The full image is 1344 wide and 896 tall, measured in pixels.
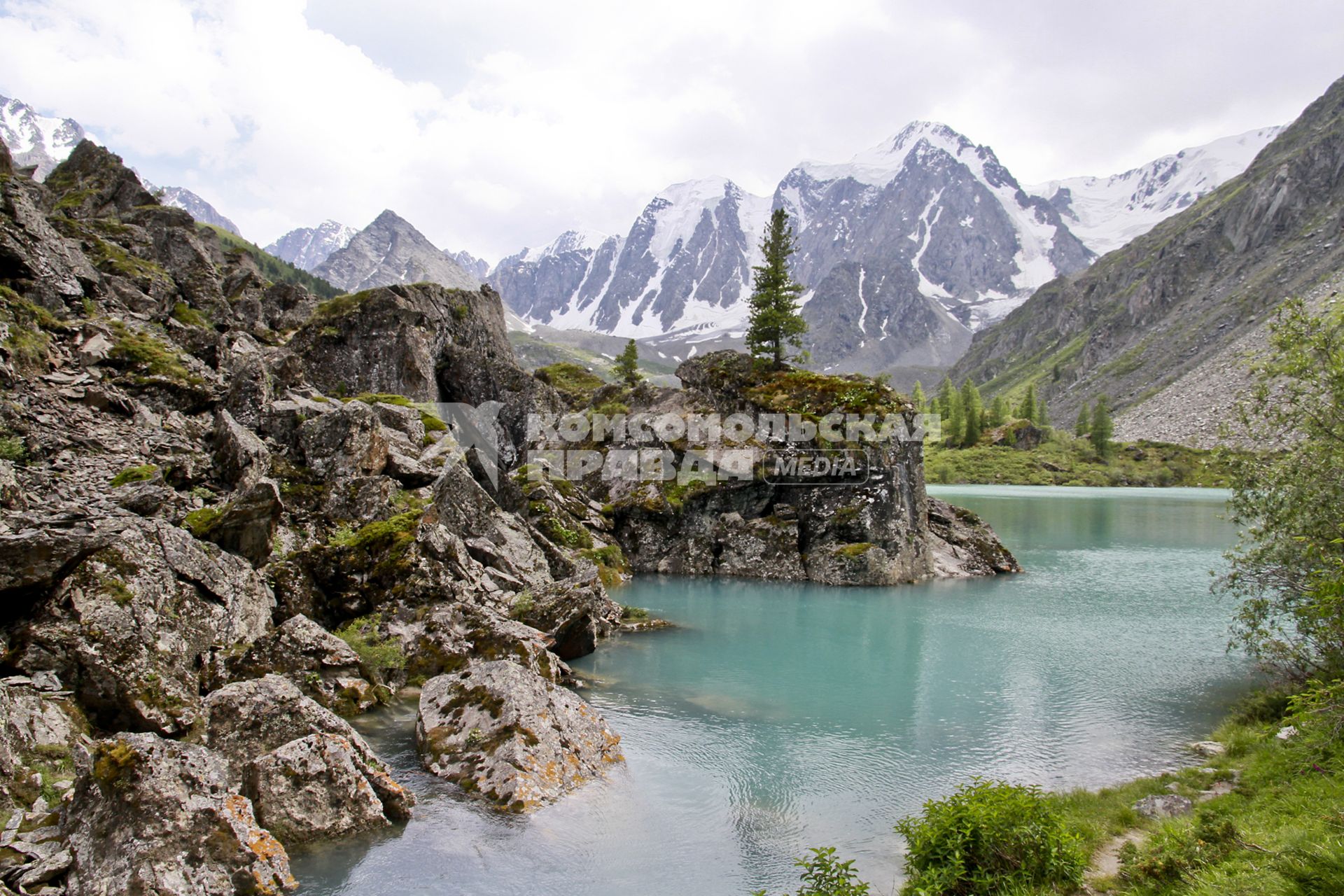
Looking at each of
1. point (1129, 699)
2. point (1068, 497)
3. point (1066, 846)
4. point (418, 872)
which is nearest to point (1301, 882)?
point (1066, 846)

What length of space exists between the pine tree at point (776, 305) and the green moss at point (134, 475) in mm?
41151

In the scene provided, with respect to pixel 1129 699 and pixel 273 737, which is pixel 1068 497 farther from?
pixel 273 737

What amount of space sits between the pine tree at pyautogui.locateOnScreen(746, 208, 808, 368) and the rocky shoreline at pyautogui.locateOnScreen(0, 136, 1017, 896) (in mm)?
5665

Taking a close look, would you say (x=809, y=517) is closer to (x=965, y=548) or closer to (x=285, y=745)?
(x=965, y=548)

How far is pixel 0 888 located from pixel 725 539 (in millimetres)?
41188

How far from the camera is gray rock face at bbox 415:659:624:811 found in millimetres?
15000

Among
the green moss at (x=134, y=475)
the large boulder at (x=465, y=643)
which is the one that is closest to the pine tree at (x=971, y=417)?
the large boulder at (x=465, y=643)

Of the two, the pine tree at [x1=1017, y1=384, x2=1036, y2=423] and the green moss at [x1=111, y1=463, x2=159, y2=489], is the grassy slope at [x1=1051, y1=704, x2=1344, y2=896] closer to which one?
the green moss at [x1=111, y1=463, x2=159, y2=489]

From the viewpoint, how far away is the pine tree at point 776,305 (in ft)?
188

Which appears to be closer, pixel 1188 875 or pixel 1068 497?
pixel 1188 875

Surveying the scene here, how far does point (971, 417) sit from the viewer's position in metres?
170

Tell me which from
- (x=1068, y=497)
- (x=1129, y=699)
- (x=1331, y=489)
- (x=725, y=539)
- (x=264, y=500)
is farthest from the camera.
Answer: (x=1068, y=497)

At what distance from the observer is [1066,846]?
11508 millimetres

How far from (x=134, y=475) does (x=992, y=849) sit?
87.1ft
